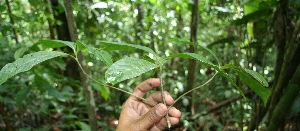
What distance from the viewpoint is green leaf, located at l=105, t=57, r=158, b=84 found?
0.65 m

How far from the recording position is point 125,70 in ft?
2.18

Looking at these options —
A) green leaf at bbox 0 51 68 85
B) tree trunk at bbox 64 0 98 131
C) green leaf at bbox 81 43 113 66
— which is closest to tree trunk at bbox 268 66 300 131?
tree trunk at bbox 64 0 98 131

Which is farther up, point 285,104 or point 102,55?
point 102,55

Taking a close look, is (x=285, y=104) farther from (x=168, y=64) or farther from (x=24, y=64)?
(x=168, y=64)

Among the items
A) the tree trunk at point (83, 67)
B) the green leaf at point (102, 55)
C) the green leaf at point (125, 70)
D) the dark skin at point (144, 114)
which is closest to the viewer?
the green leaf at point (125, 70)

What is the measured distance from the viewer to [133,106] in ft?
3.83

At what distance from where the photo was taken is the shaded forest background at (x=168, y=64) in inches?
66.2

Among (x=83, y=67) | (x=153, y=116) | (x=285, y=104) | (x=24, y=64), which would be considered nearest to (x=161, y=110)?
(x=153, y=116)

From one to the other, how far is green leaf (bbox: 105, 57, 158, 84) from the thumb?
18 centimetres

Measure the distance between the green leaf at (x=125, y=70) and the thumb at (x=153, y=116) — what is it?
0.59ft

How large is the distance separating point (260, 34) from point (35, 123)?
7.96ft

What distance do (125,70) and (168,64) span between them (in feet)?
11.7

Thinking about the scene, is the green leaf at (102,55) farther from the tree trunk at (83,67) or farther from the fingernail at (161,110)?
the tree trunk at (83,67)

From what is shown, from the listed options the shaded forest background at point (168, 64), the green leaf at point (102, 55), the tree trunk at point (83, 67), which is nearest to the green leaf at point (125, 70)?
the green leaf at point (102, 55)
